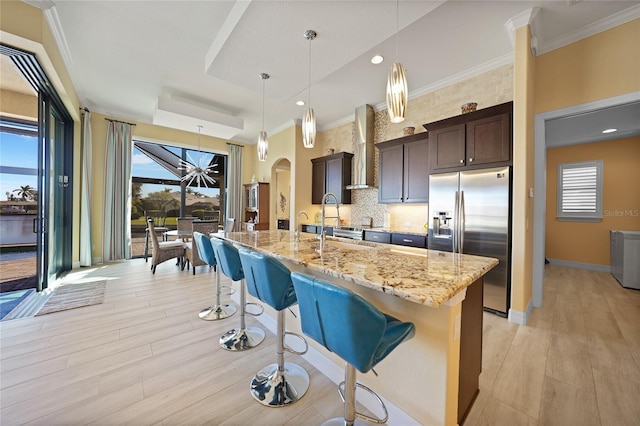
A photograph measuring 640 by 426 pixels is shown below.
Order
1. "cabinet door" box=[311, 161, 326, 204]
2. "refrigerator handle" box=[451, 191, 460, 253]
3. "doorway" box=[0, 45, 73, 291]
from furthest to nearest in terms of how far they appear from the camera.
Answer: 1. "cabinet door" box=[311, 161, 326, 204]
2. "doorway" box=[0, 45, 73, 291]
3. "refrigerator handle" box=[451, 191, 460, 253]

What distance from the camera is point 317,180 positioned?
18.5 ft

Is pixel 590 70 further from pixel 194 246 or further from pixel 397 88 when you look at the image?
pixel 194 246

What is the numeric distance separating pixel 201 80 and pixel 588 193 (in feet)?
25.6

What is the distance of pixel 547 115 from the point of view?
2.85m

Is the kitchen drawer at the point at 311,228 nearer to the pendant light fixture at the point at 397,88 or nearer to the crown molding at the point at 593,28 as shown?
the pendant light fixture at the point at 397,88

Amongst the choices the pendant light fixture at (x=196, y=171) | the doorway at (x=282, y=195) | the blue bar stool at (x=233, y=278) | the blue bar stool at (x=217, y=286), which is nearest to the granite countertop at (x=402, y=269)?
the blue bar stool at (x=233, y=278)

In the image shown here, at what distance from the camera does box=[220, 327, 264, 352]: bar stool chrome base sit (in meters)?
2.15

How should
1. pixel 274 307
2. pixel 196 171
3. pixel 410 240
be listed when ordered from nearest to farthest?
1. pixel 274 307
2. pixel 410 240
3. pixel 196 171

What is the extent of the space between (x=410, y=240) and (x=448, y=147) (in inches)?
55.2

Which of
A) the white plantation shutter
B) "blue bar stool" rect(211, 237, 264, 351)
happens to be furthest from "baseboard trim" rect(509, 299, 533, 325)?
the white plantation shutter

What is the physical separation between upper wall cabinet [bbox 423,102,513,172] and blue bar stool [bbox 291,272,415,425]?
2639 mm

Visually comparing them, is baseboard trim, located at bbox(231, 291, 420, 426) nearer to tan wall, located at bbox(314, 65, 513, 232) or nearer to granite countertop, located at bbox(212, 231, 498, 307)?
granite countertop, located at bbox(212, 231, 498, 307)

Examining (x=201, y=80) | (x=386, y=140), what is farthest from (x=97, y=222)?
(x=386, y=140)

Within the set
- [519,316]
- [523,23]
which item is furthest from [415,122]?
[519,316]
